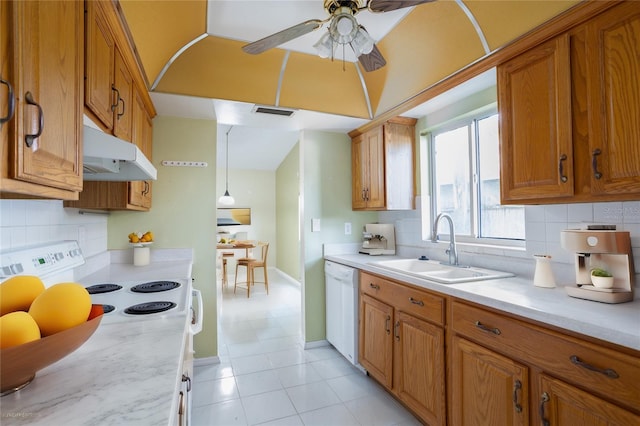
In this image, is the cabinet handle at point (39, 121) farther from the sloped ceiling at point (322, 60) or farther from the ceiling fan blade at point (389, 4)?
the ceiling fan blade at point (389, 4)

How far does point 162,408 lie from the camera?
0.61 meters

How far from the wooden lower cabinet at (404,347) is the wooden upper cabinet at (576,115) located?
0.85 metres

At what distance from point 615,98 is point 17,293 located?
2087 mm

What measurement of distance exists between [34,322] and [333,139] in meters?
2.87

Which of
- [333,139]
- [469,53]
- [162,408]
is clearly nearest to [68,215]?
[162,408]

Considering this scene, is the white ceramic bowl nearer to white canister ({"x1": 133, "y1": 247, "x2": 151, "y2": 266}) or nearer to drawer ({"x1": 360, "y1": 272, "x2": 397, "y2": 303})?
drawer ({"x1": 360, "y1": 272, "x2": 397, "y2": 303})

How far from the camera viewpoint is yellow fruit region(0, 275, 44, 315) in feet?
2.31

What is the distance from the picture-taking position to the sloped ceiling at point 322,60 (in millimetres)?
1646

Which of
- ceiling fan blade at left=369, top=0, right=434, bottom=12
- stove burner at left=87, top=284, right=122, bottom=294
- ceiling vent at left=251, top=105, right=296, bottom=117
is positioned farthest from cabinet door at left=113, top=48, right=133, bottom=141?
ceiling fan blade at left=369, top=0, right=434, bottom=12

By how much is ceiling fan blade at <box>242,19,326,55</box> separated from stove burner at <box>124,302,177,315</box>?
127 centimetres

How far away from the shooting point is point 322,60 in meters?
2.53

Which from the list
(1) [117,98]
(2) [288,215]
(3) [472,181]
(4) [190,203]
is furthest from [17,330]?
(2) [288,215]

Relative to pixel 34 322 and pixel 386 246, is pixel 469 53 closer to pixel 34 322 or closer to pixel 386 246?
pixel 386 246

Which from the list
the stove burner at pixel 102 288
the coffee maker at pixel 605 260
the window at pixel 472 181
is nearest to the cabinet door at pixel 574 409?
the coffee maker at pixel 605 260
